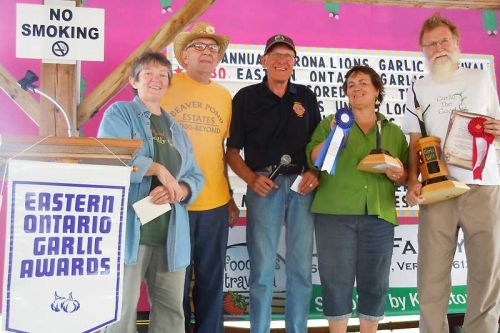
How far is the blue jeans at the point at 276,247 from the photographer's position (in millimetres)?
2434

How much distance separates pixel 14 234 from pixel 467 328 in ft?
6.92

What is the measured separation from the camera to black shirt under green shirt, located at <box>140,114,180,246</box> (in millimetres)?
2010

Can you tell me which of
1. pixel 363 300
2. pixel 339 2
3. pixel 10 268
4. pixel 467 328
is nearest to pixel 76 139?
pixel 10 268

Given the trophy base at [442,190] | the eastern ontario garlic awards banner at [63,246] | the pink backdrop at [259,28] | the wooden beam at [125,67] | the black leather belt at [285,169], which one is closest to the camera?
the eastern ontario garlic awards banner at [63,246]

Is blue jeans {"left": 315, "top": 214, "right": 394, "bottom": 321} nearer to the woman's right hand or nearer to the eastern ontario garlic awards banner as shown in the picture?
the woman's right hand

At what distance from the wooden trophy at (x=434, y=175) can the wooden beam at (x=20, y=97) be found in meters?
2.18

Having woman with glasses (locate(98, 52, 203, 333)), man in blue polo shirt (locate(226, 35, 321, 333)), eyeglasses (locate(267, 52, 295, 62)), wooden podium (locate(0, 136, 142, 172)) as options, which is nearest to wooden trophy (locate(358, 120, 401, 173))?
man in blue polo shirt (locate(226, 35, 321, 333))

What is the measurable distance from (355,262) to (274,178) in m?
0.59

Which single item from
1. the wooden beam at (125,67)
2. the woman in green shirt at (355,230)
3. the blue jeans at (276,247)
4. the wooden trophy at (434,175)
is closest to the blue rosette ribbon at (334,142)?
the woman in green shirt at (355,230)

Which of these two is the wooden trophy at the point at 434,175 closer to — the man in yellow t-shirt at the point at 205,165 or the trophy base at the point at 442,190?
the trophy base at the point at 442,190

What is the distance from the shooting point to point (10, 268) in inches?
58.6

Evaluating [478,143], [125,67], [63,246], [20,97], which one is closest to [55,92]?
[20,97]

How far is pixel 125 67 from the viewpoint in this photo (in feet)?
9.46

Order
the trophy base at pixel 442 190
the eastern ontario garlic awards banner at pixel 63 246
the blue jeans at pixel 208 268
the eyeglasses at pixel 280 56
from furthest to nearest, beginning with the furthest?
the eyeglasses at pixel 280 56 < the blue jeans at pixel 208 268 < the trophy base at pixel 442 190 < the eastern ontario garlic awards banner at pixel 63 246
